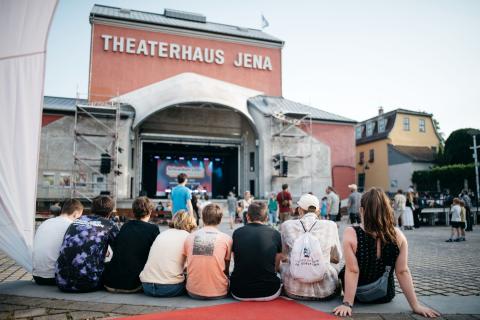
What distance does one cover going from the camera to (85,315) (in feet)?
10.2

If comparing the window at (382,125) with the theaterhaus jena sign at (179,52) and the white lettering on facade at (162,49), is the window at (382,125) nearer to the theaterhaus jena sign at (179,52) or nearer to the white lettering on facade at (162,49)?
the theaterhaus jena sign at (179,52)

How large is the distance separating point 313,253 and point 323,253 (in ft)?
0.81

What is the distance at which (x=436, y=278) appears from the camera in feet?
15.8

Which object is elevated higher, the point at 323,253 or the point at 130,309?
the point at 323,253

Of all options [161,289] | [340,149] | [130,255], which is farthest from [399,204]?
[130,255]

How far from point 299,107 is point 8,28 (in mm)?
19598

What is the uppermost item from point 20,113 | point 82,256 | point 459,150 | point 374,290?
point 459,150

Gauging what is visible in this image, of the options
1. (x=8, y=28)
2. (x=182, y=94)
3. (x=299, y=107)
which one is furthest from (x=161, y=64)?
(x=8, y=28)

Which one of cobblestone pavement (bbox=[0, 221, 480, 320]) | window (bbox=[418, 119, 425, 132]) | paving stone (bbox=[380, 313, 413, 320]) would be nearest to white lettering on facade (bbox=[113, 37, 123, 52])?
cobblestone pavement (bbox=[0, 221, 480, 320])

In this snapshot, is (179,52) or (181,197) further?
(179,52)

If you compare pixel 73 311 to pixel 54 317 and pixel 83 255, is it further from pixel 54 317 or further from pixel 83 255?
pixel 83 255

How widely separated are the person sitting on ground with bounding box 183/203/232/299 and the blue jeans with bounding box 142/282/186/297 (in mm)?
148

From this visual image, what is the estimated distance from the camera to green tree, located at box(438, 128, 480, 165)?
2709 cm

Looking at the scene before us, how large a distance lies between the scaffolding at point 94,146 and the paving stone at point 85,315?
1407cm
